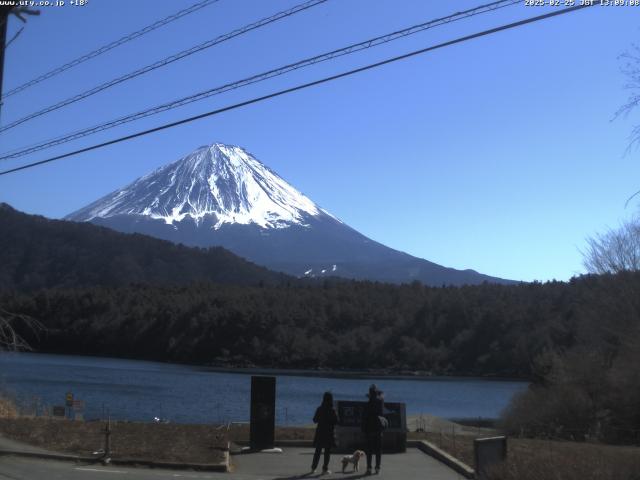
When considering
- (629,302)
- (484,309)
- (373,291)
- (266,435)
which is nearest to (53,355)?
(373,291)

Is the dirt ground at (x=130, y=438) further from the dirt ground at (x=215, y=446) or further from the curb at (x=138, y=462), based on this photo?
the curb at (x=138, y=462)

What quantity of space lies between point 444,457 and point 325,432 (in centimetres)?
293

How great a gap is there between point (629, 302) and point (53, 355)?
107 metres

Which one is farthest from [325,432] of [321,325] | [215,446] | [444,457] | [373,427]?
[321,325]

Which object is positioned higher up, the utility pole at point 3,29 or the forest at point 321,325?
the forest at point 321,325

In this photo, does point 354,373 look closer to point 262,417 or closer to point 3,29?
point 262,417

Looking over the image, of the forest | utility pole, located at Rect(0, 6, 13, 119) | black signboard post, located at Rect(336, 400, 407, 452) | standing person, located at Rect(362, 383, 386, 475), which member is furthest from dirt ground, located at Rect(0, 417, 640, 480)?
the forest

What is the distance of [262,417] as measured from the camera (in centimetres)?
1600

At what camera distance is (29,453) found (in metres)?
14.7

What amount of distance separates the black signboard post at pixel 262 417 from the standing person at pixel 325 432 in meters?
2.10

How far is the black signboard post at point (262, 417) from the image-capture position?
16.0 metres

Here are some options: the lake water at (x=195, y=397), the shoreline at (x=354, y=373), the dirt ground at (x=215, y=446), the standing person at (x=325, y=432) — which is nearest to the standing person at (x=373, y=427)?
the standing person at (x=325, y=432)

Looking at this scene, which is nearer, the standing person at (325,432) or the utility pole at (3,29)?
the standing person at (325,432)

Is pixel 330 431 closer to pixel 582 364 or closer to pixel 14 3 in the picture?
pixel 14 3
